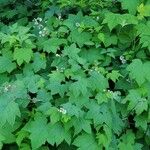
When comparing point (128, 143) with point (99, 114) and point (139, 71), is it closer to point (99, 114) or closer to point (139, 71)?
point (99, 114)

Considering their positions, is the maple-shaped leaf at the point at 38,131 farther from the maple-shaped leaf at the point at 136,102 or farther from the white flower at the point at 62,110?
the maple-shaped leaf at the point at 136,102

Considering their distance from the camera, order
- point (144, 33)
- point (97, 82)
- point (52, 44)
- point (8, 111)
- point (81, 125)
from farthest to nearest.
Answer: point (52, 44) → point (144, 33) → point (97, 82) → point (81, 125) → point (8, 111)

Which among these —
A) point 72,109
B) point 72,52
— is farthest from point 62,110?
point 72,52

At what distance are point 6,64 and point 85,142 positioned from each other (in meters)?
1.20

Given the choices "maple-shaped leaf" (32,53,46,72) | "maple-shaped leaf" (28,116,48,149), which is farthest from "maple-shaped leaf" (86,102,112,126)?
"maple-shaped leaf" (32,53,46,72)

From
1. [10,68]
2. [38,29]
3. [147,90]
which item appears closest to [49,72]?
[10,68]

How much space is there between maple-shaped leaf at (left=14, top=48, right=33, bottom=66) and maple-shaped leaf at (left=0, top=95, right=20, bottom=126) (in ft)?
2.12

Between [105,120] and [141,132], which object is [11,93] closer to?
[105,120]

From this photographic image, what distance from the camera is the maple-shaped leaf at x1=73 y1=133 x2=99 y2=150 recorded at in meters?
3.78

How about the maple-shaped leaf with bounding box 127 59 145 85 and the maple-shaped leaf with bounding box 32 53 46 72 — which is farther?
the maple-shaped leaf with bounding box 32 53 46 72

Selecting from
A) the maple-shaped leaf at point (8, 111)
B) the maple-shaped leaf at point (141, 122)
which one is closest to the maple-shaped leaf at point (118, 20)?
the maple-shaped leaf at point (141, 122)

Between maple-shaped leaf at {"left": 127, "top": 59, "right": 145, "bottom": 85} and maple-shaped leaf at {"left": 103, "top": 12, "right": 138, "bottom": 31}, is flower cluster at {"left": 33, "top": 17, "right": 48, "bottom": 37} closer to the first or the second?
maple-shaped leaf at {"left": 103, "top": 12, "right": 138, "bottom": 31}

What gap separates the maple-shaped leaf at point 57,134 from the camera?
12.1 feet

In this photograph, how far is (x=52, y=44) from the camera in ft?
14.9
